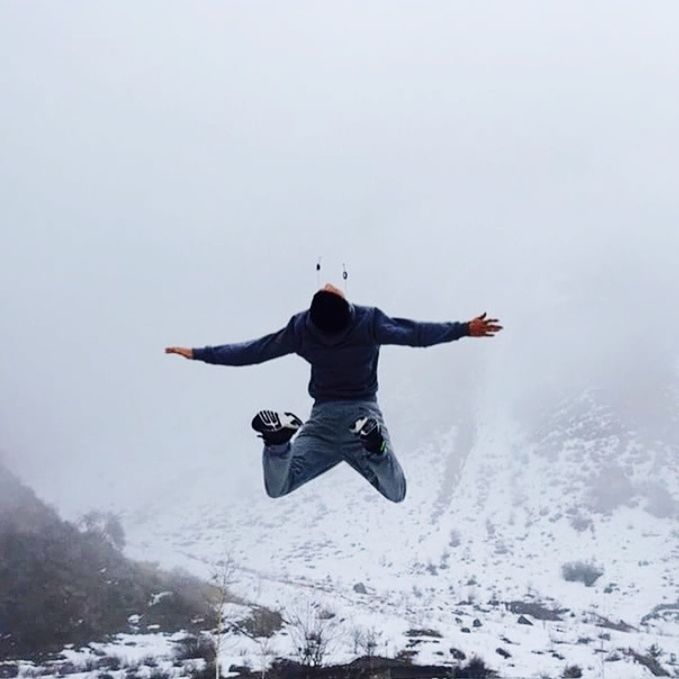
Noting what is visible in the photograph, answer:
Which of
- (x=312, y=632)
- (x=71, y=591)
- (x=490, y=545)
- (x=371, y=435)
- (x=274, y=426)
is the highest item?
(x=490, y=545)

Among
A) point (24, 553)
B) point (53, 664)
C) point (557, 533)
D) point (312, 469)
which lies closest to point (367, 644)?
point (53, 664)

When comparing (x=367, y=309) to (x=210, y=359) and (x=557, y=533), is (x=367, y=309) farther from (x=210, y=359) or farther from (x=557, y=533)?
(x=557, y=533)

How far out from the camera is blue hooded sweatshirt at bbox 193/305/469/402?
5848mm

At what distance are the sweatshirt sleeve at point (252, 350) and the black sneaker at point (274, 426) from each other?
676mm

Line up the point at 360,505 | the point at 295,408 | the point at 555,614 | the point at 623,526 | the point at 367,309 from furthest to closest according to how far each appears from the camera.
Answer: the point at 295,408
the point at 360,505
the point at 623,526
the point at 555,614
the point at 367,309

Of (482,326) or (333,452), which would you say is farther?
(333,452)

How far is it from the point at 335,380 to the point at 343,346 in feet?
1.46

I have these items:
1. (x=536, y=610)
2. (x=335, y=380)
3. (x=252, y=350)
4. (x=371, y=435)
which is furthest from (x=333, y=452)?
(x=536, y=610)

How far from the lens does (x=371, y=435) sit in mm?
5680

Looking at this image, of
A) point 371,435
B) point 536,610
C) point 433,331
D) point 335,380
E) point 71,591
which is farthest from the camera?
point 536,610

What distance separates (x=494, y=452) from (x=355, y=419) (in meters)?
137

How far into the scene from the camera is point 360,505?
4710 inches

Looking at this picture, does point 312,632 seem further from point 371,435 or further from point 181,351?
point 371,435

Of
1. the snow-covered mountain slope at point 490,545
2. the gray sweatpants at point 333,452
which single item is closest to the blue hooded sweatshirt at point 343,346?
the gray sweatpants at point 333,452
